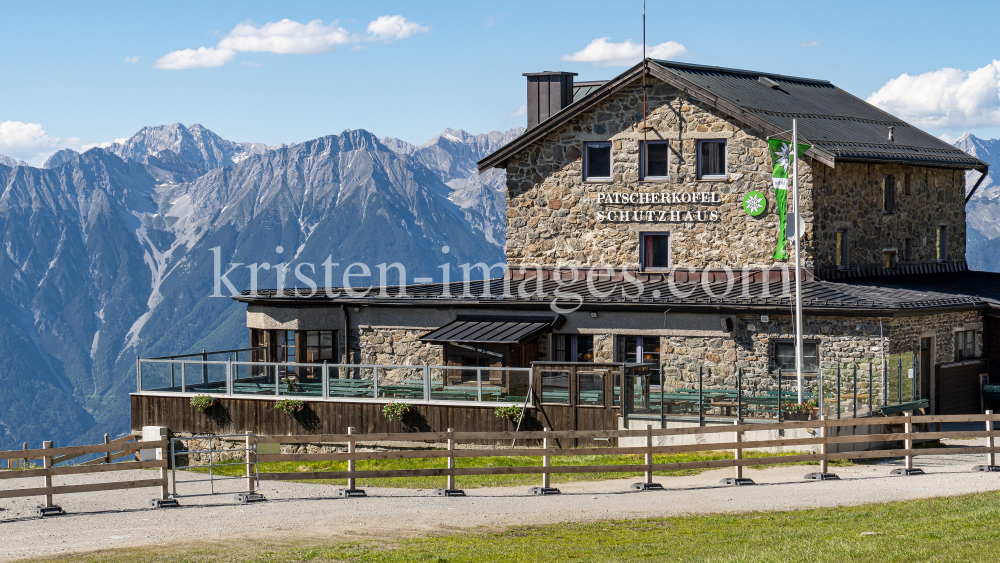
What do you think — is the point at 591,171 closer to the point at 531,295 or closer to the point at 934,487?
the point at 531,295

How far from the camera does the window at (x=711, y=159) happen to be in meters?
35.7

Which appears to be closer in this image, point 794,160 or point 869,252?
point 794,160

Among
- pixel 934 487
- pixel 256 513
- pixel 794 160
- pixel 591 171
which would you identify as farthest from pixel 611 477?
pixel 591 171

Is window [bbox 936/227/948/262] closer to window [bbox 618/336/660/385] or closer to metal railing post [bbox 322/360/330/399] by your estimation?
window [bbox 618/336/660/385]

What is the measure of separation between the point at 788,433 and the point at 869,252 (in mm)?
12472

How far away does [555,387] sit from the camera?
2877 cm

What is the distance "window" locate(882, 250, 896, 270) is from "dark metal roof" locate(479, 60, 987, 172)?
2.79m

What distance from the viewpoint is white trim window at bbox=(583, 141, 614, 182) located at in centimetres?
3719

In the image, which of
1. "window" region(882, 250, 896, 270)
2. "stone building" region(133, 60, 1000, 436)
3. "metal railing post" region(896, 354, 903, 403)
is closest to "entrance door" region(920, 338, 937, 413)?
"stone building" region(133, 60, 1000, 436)

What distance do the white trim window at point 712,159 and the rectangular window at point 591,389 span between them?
9.81 m

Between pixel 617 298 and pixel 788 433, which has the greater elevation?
pixel 617 298

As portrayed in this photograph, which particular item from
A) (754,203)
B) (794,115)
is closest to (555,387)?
(754,203)

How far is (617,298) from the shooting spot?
32844 millimetres

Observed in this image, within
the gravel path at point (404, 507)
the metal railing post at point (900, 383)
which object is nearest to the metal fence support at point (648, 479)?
the gravel path at point (404, 507)
